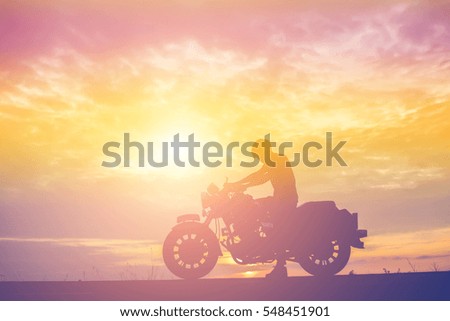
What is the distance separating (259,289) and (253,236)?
120cm

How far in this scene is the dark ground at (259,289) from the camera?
838cm

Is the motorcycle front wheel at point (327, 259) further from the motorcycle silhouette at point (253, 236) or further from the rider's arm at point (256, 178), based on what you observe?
the rider's arm at point (256, 178)

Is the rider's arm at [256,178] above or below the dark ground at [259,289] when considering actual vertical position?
above

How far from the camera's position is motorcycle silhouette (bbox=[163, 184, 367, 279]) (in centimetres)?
1001

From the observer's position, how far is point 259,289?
9141 mm

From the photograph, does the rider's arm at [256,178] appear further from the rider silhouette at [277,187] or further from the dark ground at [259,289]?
the dark ground at [259,289]

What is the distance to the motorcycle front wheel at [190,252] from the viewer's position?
995 cm

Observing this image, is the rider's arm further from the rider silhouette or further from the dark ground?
the dark ground

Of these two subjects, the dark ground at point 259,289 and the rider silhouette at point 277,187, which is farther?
the rider silhouette at point 277,187

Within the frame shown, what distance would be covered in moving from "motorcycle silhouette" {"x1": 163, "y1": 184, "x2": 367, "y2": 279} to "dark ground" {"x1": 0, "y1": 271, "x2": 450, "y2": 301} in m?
0.31

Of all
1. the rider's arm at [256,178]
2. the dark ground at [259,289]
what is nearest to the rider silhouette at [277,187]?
the rider's arm at [256,178]

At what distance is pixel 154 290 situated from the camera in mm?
9477

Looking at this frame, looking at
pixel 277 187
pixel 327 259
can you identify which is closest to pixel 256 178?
pixel 277 187

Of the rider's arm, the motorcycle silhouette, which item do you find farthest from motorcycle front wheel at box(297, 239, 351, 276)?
the rider's arm
